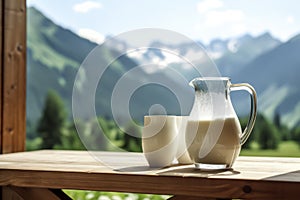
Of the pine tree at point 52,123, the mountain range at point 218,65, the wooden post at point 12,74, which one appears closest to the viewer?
the wooden post at point 12,74

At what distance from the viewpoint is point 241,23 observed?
5.08m

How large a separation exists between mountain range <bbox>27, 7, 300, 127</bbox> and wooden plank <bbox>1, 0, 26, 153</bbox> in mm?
1705

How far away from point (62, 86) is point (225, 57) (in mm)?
1756

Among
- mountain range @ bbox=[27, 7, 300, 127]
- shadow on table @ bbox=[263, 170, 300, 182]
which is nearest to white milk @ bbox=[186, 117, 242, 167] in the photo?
shadow on table @ bbox=[263, 170, 300, 182]

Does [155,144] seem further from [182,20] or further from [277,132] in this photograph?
[182,20]

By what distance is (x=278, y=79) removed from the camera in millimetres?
4695

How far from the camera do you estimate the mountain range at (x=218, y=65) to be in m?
4.65

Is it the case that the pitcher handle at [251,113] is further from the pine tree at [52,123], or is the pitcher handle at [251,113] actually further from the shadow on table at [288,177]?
the pine tree at [52,123]

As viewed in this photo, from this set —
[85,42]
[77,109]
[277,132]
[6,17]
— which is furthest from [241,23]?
[77,109]

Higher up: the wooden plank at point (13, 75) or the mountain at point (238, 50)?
the mountain at point (238, 50)

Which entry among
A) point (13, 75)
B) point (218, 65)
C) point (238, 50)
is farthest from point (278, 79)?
point (13, 75)

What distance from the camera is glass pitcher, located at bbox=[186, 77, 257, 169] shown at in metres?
1.33

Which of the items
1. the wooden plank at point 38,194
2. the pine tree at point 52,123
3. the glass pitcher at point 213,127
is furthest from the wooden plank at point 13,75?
the pine tree at point 52,123

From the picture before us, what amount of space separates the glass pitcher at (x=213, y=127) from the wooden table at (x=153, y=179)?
0.04 meters
